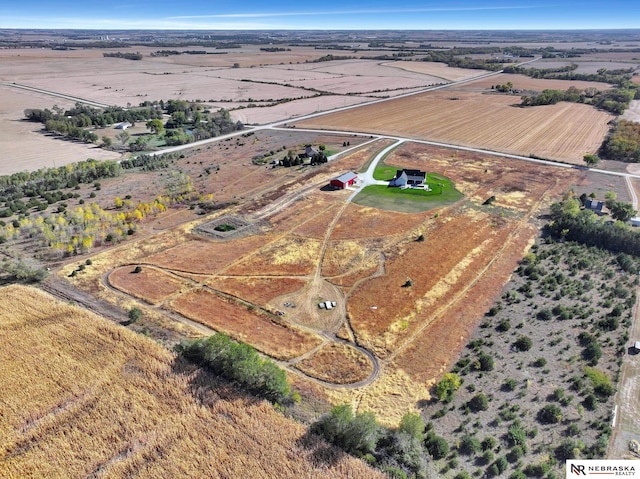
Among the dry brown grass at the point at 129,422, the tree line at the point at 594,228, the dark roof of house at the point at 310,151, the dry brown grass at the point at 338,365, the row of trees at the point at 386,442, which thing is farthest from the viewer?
the dark roof of house at the point at 310,151

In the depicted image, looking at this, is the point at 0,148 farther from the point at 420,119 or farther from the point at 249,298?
the point at 420,119

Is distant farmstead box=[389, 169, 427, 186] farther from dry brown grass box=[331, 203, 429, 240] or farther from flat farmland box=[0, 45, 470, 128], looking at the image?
flat farmland box=[0, 45, 470, 128]

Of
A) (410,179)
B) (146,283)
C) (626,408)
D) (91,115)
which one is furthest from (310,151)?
(91,115)

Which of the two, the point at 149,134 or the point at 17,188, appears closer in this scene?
the point at 17,188

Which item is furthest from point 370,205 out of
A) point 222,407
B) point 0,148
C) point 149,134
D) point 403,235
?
point 0,148

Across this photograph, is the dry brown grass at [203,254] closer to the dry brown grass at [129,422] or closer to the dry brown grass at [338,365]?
the dry brown grass at [129,422]

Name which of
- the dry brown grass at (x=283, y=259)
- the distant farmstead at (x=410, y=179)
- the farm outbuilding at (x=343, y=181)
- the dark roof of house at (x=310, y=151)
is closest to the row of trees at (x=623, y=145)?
the distant farmstead at (x=410, y=179)
